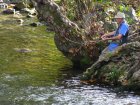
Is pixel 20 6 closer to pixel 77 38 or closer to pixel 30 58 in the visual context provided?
pixel 30 58

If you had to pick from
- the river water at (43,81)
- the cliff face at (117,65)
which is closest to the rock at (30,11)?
the river water at (43,81)

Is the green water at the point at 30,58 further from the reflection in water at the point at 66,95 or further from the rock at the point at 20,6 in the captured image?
the rock at the point at 20,6

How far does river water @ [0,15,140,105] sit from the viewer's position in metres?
13.2

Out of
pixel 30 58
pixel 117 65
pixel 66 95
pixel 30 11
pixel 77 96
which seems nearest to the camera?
pixel 77 96

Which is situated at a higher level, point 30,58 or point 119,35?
point 119,35

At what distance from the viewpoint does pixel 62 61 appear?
64.3 ft

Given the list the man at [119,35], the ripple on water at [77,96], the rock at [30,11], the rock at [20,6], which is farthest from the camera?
the rock at [20,6]

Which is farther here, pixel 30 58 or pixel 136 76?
pixel 30 58

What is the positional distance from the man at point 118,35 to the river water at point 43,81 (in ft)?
6.16

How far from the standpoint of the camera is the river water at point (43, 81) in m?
13.2

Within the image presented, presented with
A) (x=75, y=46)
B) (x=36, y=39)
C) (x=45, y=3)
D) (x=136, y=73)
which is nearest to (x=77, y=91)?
(x=136, y=73)

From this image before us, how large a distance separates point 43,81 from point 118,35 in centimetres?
348

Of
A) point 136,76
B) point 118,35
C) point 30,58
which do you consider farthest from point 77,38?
point 136,76

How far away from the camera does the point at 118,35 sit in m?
15.8
